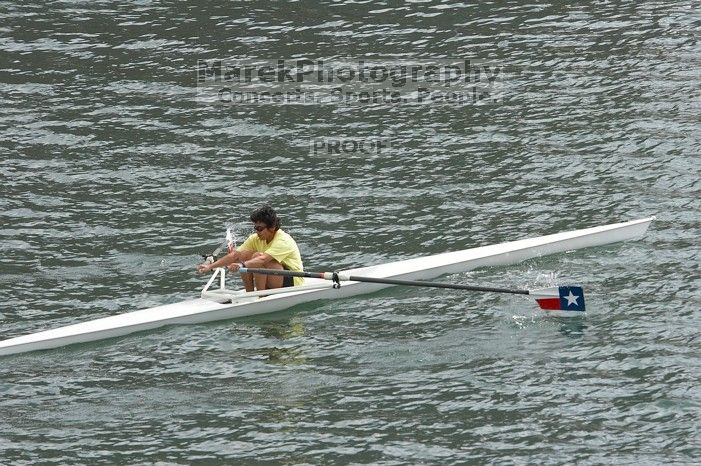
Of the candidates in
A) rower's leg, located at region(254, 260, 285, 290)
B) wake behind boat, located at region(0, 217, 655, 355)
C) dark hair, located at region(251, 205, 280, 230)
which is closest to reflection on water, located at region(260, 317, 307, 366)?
wake behind boat, located at region(0, 217, 655, 355)

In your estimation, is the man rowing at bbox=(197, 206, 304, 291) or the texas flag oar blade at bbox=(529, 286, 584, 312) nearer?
the texas flag oar blade at bbox=(529, 286, 584, 312)

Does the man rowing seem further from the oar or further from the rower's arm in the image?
the oar

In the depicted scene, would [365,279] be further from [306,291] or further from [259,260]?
[259,260]

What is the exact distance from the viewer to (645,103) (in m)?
22.7

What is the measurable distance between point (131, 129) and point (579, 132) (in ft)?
26.7

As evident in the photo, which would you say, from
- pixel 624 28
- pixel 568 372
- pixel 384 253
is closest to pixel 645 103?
pixel 624 28

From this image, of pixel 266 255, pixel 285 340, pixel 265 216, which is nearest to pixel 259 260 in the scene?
pixel 266 255

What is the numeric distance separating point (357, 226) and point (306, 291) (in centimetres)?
251

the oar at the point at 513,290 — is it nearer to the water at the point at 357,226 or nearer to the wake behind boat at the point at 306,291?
the wake behind boat at the point at 306,291

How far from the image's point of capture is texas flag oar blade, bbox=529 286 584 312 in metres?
15.8

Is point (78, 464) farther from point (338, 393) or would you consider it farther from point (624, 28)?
point (624, 28)

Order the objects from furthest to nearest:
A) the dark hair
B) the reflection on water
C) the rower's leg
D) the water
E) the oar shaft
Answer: the rower's leg < the dark hair < the oar shaft < the reflection on water < the water

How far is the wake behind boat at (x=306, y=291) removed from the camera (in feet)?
53.1

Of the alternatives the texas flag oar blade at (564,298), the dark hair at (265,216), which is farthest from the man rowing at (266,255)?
the texas flag oar blade at (564,298)
